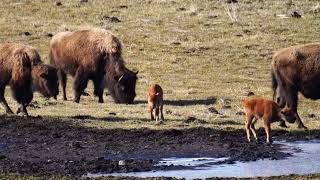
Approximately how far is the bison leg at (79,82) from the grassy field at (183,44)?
0.37m

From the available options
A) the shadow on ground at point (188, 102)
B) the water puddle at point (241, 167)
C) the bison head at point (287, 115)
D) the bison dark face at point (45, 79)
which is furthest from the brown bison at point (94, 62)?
the water puddle at point (241, 167)

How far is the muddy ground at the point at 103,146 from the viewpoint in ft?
49.2

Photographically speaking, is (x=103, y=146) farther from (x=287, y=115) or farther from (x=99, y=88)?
(x=99, y=88)

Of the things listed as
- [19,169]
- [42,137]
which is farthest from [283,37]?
[19,169]

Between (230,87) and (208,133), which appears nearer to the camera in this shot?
(208,133)

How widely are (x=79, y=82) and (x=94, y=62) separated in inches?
32.1

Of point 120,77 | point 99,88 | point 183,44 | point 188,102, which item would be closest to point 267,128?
point 120,77

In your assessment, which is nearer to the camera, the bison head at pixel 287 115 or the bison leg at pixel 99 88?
the bison head at pixel 287 115

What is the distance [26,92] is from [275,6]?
27.4 metres

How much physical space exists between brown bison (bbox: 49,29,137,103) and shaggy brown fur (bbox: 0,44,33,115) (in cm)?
381

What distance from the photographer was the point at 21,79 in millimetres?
21672

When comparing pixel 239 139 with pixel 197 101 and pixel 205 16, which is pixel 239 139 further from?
pixel 205 16

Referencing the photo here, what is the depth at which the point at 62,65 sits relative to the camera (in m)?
28.1

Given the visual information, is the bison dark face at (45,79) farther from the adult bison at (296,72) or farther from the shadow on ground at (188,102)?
the adult bison at (296,72)
